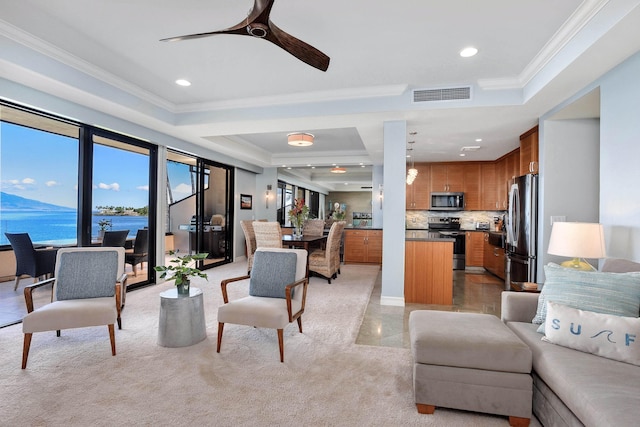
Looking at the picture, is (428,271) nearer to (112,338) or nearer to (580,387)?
(580,387)

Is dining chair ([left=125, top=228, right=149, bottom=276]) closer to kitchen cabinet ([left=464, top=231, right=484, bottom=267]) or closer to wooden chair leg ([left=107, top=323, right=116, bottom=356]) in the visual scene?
wooden chair leg ([left=107, top=323, right=116, bottom=356])

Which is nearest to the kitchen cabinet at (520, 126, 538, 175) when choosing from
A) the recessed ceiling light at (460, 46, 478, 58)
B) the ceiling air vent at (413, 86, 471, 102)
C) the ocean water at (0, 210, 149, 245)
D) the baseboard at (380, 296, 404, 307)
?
the ceiling air vent at (413, 86, 471, 102)

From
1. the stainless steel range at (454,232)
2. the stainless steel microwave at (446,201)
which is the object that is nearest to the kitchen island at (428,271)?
the stainless steel range at (454,232)

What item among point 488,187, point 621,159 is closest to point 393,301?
point 621,159

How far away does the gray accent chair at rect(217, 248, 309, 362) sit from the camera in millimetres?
2744

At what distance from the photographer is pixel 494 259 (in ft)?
20.3

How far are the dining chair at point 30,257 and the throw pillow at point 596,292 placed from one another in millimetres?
5559

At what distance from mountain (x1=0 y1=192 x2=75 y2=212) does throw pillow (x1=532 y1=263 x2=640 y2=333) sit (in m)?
6.10

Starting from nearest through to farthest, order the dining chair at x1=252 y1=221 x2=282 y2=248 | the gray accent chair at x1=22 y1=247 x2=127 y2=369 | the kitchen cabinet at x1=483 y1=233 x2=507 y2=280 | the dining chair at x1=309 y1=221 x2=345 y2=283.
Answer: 1. the gray accent chair at x1=22 y1=247 x2=127 y2=369
2. the dining chair at x1=252 y1=221 x2=282 y2=248
3. the dining chair at x1=309 y1=221 x2=345 y2=283
4. the kitchen cabinet at x1=483 y1=233 x2=507 y2=280

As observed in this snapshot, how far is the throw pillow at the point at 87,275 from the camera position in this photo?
295cm

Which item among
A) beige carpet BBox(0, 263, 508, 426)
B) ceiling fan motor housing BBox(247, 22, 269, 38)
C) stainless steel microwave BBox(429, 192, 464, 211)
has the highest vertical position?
ceiling fan motor housing BBox(247, 22, 269, 38)

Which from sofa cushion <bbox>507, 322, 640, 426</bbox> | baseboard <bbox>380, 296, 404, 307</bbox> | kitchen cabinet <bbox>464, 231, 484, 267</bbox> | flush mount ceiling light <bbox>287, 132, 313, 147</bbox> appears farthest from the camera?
kitchen cabinet <bbox>464, 231, 484, 267</bbox>

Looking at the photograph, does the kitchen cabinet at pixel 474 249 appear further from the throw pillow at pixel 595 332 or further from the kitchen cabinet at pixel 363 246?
the throw pillow at pixel 595 332

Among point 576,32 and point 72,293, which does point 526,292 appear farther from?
point 72,293
